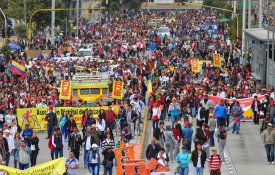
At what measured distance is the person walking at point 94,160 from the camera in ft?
111

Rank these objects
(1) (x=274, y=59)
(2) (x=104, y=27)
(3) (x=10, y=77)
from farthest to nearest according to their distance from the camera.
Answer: (2) (x=104, y=27), (3) (x=10, y=77), (1) (x=274, y=59)

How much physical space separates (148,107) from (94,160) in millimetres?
14496

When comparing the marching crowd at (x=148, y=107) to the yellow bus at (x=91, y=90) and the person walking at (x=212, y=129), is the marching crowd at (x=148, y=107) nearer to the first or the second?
the person walking at (x=212, y=129)

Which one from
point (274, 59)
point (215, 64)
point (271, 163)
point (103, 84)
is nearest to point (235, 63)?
point (215, 64)

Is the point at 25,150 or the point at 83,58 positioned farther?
the point at 83,58

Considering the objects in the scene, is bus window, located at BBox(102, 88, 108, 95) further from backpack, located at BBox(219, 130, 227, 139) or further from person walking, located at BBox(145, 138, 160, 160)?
person walking, located at BBox(145, 138, 160, 160)

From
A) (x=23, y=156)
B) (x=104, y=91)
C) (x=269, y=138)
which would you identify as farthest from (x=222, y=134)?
(x=104, y=91)

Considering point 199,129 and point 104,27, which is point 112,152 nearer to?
point 199,129

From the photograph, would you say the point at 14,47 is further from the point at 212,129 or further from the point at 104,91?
the point at 212,129

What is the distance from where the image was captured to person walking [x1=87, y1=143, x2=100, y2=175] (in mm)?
33688

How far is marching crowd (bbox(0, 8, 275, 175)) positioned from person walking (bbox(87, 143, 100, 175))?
25 millimetres

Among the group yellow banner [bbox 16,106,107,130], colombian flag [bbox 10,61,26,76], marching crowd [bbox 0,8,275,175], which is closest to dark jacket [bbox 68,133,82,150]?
marching crowd [bbox 0,8,275,175]

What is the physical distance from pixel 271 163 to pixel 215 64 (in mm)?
25731

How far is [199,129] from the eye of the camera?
1455 inches
